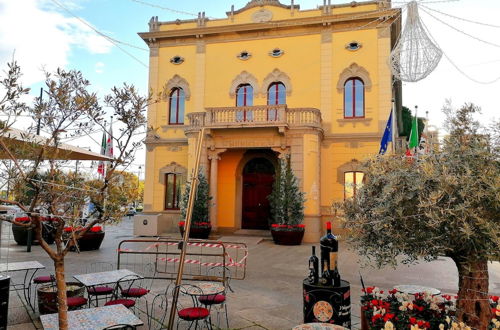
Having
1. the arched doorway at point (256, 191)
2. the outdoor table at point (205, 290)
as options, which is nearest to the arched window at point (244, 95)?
the arched doorway at point (256, 191)

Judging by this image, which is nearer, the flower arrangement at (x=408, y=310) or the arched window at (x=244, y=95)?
the flower arrangement at (x=408, y=310)

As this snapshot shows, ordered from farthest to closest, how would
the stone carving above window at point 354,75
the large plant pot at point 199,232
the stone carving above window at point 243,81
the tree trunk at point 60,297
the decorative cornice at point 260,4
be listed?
1. the stone carving above window at point 243,81
2. the decorative cornice at point 260,4
3. the stone carving above window at point 354,75
4. the large plant pot at point 199,232
5. the tree trunk at point 60,297

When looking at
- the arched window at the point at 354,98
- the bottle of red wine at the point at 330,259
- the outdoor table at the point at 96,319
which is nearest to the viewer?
the outdoor table at the point at 96,319

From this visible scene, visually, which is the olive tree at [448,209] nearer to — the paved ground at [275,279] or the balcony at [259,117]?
the paved ground at [275,279]

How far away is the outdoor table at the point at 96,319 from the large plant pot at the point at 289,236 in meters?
10.7

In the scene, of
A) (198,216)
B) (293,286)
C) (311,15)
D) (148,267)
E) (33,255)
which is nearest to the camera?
(293,286)

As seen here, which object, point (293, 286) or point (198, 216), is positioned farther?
point (198, 216)

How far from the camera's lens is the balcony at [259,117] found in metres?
15.8

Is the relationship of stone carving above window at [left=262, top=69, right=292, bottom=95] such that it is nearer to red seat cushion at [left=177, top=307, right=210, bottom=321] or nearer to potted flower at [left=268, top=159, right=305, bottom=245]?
potted flower at [left=268, top=159, right=305, bottom=245]

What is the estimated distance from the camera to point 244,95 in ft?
62.5

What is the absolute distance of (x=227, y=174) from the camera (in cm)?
1867

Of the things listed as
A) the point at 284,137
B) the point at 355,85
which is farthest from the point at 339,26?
the point at 284,137

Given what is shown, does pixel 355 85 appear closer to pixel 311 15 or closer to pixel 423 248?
pixel 311 15

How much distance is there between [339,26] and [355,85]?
3.07 meters
